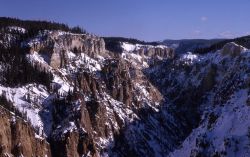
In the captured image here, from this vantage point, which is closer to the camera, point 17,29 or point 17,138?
point 17,138

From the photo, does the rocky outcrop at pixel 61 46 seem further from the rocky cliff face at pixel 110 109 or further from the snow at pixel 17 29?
the snow at pixel 17 29

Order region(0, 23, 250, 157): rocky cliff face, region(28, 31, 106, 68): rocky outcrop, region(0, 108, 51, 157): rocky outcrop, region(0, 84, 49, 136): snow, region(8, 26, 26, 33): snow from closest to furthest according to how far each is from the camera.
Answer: region(0, 108, 51, 157): rocky outcrop < region(0, 23, 250, 157): rocky cliff face < region(0, 84, 49, 136): snow < region(28, 31, 106, 68): rocky outcrop < region(8, 26, 26, 33): snow

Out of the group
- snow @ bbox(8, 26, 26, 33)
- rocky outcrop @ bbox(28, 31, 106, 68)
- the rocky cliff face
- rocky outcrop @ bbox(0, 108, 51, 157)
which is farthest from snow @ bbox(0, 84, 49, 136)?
snow @ bbox(8, 26, 26, 33)

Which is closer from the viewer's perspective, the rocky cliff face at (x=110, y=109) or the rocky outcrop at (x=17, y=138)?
the rocky outcrop at (x=17, y=138)

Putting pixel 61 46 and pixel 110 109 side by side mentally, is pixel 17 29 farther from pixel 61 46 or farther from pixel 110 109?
pixel 110 109

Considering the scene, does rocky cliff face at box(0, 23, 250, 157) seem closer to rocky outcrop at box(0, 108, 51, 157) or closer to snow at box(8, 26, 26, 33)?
rocky outcrop at box(0, 108, 51, 157)

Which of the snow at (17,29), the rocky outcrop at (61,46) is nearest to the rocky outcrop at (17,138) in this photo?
the rocky outcrop at (61,46)

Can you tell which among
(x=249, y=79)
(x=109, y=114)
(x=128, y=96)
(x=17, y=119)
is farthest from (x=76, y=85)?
(x=249, y=79)

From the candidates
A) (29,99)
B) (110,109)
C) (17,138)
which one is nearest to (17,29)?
(110,109)

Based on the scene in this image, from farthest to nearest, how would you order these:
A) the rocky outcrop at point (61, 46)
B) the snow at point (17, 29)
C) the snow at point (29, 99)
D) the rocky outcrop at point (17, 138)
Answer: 1. the snow at point (17, 29)
2. the rocky outcrop at point (61, 46)
3. the snow at point (29, 99)
4. the rocky outcrop at point (17, 138)
